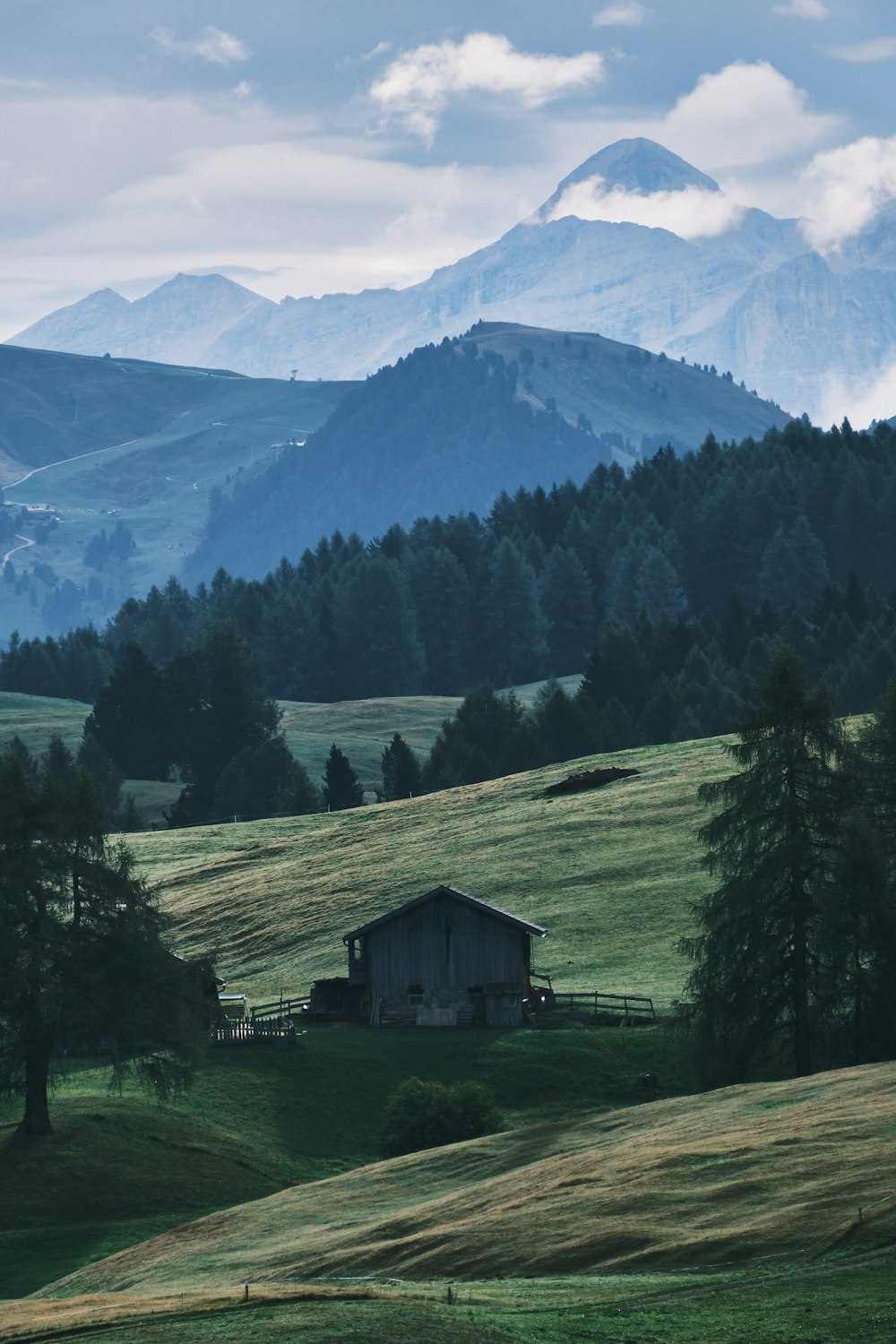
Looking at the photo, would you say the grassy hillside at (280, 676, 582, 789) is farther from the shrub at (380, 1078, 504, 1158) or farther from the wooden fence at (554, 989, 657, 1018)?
the shrub at (380, 1078, 504, 1158)

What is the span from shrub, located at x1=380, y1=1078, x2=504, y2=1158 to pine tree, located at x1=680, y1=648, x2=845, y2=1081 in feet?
23.0

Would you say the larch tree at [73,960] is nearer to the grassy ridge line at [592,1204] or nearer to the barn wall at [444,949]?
the grassy ridge line at [592,1204]

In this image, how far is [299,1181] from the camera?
53500 mm

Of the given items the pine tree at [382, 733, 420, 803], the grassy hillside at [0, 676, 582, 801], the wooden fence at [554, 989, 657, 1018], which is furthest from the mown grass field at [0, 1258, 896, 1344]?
the grassy hillside at [0, 676, 582, 801]

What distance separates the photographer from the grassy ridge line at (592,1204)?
31.7m

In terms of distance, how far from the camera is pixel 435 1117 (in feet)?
178

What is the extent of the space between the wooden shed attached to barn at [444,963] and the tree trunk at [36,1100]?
17735mm

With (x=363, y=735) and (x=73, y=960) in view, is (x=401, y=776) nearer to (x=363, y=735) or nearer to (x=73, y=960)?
(x=363, y=735)

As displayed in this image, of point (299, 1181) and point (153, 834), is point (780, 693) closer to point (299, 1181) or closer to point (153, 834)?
point (299, 1181)

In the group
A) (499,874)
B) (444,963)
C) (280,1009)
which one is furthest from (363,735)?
(280,1009)

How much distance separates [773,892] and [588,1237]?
906 inches

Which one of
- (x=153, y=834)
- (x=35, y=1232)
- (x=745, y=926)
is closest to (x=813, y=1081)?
(x=745, y=926)

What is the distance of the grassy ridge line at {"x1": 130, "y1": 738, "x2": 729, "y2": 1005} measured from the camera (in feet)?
251

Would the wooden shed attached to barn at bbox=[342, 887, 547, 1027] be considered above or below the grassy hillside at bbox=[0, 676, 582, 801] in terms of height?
below
